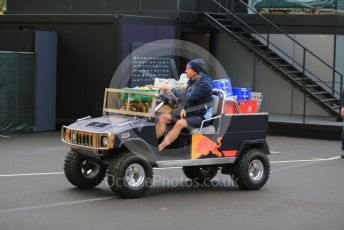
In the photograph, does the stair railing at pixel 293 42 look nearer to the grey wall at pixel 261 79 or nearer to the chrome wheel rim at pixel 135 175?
the grey wall at pixel 261 79

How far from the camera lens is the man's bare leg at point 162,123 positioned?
1062 cm

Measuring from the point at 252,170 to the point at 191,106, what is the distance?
4.92 ft

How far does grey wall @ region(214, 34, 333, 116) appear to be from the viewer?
2323 cm

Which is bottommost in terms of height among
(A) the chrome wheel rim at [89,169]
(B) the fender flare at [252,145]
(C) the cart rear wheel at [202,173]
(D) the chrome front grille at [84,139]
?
(C) the cart rear wheel at [202,173]

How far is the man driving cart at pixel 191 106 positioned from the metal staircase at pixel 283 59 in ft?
33.9

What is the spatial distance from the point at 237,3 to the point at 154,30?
445 cm

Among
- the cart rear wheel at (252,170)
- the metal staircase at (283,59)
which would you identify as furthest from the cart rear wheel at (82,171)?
the metal staircase at (283,59)

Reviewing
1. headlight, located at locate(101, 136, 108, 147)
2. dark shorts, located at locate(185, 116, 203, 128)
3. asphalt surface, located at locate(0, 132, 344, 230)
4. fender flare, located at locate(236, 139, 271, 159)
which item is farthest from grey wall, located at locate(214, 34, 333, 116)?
headlight, located at locate(101, 136, 108, 147)

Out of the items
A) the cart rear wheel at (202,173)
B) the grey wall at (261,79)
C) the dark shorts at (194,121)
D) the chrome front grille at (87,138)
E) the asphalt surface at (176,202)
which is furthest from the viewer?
the grey wall at (261,79)

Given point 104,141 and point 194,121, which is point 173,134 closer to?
point 194,121

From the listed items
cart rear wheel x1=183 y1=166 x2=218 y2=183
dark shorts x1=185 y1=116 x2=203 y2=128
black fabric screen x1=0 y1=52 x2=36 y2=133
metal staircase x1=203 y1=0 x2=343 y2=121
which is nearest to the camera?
dark shorts x1=185 y1=116 x2=203 y2=128

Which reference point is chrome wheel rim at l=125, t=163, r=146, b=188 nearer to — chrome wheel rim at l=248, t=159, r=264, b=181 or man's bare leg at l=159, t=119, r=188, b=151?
man's bare leg at l=159, t=119, r=188, b=151

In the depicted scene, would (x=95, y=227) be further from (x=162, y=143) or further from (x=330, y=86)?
(x=330, y=86)

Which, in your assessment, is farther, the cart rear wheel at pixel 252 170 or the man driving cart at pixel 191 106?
the cart rear wheel at pixel 252 170
